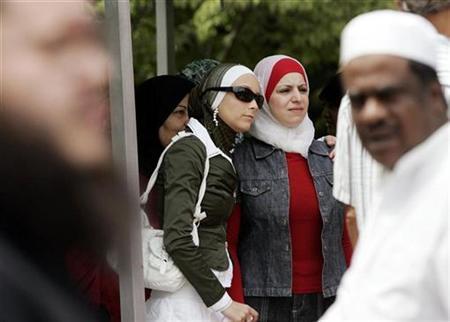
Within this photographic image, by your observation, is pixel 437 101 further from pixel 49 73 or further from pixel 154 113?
Answer: pixel 154 113

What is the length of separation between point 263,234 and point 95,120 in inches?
56.4

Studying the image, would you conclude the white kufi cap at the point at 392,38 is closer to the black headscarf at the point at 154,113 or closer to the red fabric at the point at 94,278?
the red fabric at the point at 94,278

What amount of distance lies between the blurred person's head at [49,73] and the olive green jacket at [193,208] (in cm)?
123

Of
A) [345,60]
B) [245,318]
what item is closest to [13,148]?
[345,60]

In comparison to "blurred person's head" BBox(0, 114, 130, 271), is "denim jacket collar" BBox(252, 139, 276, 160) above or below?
below

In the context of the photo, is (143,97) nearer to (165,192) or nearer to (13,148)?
(165,192)

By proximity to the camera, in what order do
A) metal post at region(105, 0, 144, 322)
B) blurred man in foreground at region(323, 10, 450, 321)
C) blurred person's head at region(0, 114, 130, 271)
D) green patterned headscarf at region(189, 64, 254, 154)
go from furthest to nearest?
green patterned headscarf at region(189, 64, 254, 154)
metal post at region(105, 0, 144, 322)
blurred person's head at region(0, 114, 130, 271)
blurred man in foreground at region(323, 10, 450, 321)

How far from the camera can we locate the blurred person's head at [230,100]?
380 cm

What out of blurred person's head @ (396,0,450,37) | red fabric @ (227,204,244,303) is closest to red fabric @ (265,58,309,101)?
red fabric @ (227,204,244,303)

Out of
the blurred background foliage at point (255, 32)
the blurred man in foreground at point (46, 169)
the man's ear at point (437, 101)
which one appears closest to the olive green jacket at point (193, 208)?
the blurred man in foreground at point (46, 169)

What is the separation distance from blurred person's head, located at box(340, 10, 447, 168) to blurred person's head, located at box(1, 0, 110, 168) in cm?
58

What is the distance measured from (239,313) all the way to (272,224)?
1.18 ft

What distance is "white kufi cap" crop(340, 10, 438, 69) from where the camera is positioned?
2.01 meters

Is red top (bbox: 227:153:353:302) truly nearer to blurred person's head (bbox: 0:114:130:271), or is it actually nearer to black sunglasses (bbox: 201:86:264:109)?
black sunglasses (bbox: 201:86:264:109)
